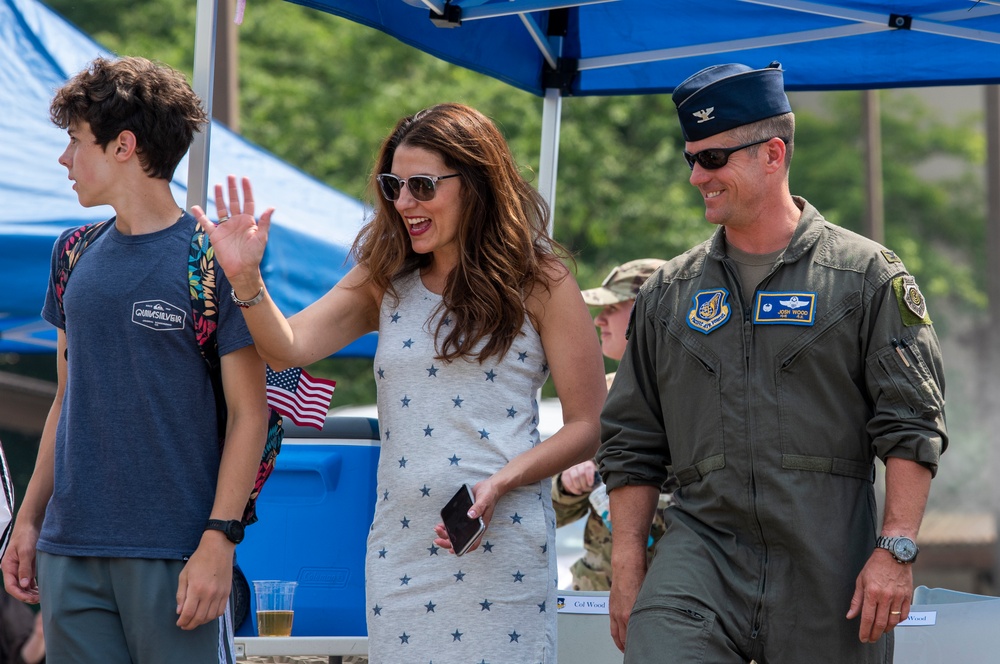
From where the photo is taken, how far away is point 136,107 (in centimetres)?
294

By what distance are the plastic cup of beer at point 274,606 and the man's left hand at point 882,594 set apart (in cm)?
186

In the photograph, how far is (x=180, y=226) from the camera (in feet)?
9.71

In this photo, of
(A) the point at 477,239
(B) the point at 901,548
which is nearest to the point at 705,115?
(A) the point at 477,239

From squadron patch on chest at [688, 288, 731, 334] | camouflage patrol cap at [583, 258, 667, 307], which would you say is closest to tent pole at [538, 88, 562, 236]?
camouflage patrol cap at [583, 258, 667, 307]

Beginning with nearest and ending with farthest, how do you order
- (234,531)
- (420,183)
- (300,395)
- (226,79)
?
(234,531)
(420,183)
(300,395)
(226,79)

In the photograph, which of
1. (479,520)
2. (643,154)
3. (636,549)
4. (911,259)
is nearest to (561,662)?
(636,549)

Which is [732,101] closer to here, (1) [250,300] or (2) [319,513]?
(1) [250,300]

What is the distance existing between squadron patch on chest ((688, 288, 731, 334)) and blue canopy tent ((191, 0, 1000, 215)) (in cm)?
130

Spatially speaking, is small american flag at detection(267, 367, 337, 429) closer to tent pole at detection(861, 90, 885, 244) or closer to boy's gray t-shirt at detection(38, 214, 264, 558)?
boy's gray t-shirt at detection(38, 214, 264, 558)

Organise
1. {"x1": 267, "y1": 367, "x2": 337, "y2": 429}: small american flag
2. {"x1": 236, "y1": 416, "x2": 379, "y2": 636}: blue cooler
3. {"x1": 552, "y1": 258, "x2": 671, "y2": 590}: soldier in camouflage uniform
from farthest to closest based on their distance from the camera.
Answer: {"x1": 552, "y1": 258, "x2": 671, "y2": 590}: soldier in camouflage uniform < {"x1": 236, "y1": 416, "x2": 379, "y2": 636}: blue cooler < {"x1": 267, "y1": 367, "x2": 337, "y2": 429}: small american flag

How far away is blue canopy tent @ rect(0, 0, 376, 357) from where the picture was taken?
544 centimetres

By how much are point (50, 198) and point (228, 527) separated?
11.2ft

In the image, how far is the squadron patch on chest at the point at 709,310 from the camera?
296 cm

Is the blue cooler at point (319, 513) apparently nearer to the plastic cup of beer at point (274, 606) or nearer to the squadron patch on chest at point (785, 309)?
the plastic cup of beer at point (274, 606)
